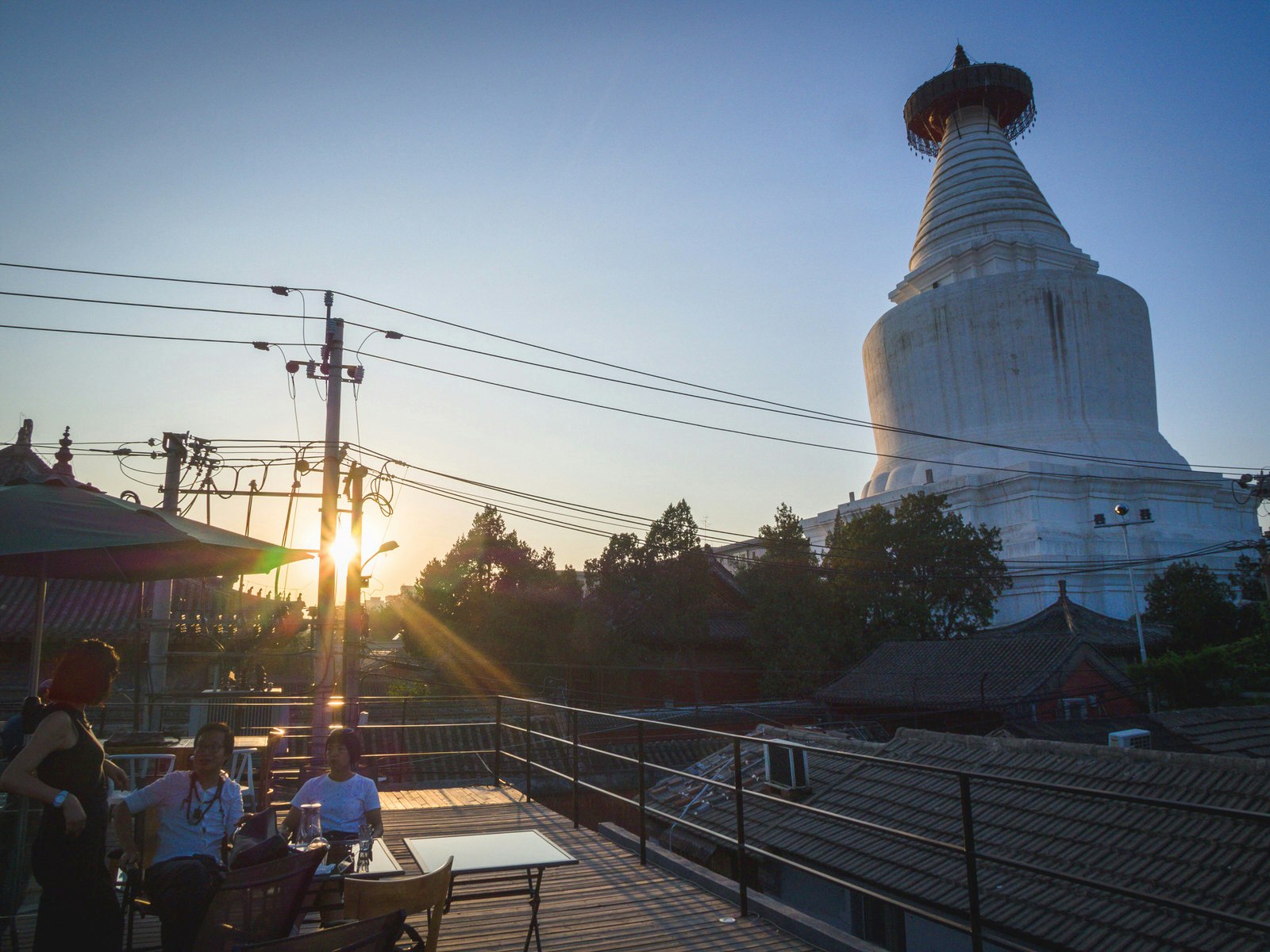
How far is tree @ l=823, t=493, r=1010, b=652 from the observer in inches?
1192

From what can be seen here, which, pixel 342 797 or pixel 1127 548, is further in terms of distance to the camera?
pixel 1127 548

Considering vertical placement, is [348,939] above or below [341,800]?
above

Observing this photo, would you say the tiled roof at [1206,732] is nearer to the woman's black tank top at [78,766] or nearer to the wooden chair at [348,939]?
the wooden chair at [348,939]

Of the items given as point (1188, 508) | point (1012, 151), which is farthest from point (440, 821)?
point (1012, 151)

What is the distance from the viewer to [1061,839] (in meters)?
10.3

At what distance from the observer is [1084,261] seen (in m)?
45.4

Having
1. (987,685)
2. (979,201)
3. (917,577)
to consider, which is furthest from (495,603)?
(979,201)

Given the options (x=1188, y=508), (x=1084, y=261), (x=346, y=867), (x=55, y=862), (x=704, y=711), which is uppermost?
(x=1084, y=261)

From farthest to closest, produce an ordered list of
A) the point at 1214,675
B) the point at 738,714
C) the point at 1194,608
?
the point at 1194,608 < the point at 738,714 < the point at 1214,675

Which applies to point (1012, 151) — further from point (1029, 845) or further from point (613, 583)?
point (1029, 845)

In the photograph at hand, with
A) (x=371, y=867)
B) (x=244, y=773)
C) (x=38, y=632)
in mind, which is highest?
(x=38, y=632)

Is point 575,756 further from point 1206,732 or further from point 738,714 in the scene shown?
point 738,714

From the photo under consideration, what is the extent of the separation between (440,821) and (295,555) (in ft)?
8.83

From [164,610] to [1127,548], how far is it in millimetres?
30324
